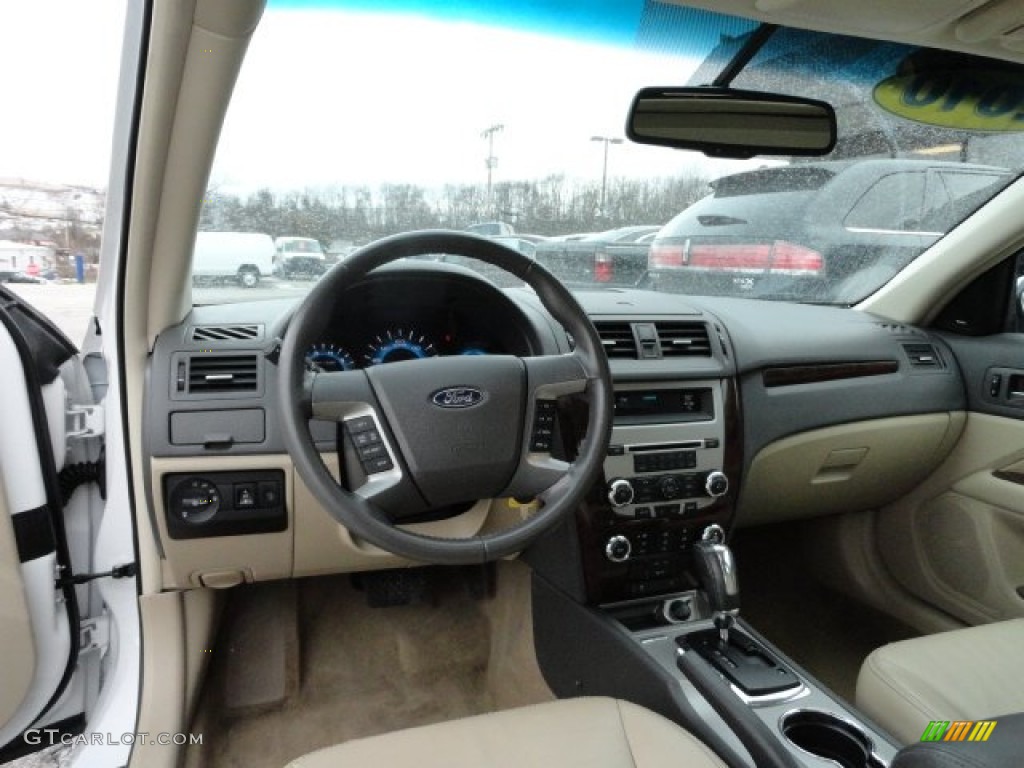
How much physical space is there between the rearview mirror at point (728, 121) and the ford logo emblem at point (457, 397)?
2.76ft

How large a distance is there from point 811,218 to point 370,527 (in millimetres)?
2051

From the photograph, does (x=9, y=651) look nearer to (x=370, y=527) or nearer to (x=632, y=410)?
(x=370, y=527)

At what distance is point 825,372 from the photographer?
7.87 feet

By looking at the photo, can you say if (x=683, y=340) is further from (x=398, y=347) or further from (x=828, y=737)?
(x=828, y=737)

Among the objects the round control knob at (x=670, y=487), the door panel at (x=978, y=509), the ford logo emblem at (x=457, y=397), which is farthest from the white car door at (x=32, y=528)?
the door panel at (x=978, y=509)

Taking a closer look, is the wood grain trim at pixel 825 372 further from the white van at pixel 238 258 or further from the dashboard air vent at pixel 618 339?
the white van at pixel 238 258

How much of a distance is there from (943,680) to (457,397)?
1245 millimetres

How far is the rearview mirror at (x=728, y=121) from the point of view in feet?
5.88

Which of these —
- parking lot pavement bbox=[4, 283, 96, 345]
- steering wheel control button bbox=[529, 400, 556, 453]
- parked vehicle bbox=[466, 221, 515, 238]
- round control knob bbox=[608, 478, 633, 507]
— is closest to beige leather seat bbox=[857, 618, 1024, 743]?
round control knob bbox=[608, 478, 633, 507]

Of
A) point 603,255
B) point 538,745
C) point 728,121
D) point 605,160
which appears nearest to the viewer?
point 538,745

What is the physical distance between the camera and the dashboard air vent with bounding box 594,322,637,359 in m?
2.07

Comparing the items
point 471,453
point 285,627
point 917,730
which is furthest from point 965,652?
point 285,627

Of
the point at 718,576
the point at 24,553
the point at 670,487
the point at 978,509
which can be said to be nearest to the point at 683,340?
the point at 670,487

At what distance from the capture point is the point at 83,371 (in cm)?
182
